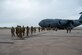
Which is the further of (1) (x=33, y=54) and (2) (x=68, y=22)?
(2) (x=68, y=22)

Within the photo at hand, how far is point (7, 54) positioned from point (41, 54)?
1633 millimetres

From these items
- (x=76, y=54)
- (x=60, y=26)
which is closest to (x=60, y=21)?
(x=60, y=26)

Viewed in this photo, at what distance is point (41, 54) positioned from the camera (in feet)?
31.8

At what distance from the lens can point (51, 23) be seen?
297ft

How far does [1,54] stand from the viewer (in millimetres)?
9727

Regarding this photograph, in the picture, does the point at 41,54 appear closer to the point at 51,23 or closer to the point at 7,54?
the point at 7,54

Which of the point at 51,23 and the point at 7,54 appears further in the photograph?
the point at 51,23

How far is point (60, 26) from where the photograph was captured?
91438mm

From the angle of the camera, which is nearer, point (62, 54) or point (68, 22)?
point (62, 54)

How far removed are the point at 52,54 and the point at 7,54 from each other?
7.09ft

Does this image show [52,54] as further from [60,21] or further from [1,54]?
[60,21]

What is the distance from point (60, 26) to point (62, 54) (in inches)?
3235

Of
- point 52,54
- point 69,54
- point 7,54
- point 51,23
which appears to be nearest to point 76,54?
point 69,54

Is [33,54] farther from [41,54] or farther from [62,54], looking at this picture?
[62,54]
